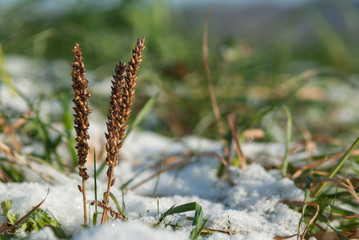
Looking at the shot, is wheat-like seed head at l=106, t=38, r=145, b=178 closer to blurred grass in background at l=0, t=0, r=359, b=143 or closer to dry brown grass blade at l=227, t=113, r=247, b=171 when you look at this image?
dry brown grass blade at l=227, t=113, r=247, b=171

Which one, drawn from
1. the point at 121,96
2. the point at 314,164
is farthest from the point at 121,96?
the point at 314,164

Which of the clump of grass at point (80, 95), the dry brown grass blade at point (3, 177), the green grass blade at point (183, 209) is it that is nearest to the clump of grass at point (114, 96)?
the clump of grass at point (80, 95)

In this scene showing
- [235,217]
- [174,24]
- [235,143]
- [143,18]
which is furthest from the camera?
[174,24]

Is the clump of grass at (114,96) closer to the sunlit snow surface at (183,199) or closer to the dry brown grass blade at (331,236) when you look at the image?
the sunlit snow surface at (183,199)

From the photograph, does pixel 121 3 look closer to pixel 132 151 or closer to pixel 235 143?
pixel 132 151

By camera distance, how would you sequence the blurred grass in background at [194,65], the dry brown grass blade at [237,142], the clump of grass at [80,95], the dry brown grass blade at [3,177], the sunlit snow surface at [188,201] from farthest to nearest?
the blurred grass in background at [194,65], the dry brown grass blade at [237,142], the dry brown grass blade at [3,177], the sunlit snow surface at [188,201], the clump of grass at [80,95]

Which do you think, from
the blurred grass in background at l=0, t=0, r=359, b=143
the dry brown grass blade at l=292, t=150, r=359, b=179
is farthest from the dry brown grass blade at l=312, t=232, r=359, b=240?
the blurred grass in background at l=0, t=0, r=359, b=143

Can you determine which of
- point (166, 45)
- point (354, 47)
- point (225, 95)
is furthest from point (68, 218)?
point (354, 47)

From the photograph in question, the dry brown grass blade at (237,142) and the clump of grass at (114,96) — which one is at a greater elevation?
the clump of grass at (114,96)
